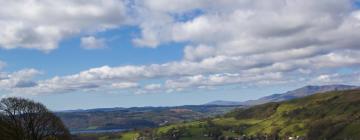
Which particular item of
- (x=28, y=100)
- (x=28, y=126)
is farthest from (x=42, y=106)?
(x=28, y=126)

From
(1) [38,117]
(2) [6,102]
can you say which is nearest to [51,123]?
(1) [38,117]

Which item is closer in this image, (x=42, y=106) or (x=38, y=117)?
(x=38, y=117)

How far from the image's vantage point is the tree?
8500cm

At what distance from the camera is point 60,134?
91.6 metres

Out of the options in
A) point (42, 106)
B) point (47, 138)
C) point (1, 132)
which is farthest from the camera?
point (42, 106)

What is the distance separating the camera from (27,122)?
86.4m

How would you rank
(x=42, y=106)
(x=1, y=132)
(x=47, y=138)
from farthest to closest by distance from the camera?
(x=42, y=106) → (x=47, y=138) → (x=1, y=132)

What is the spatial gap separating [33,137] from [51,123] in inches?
179

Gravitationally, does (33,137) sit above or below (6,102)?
below

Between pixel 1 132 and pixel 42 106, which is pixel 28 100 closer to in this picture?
pixel 42 106

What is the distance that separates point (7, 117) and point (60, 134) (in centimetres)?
970

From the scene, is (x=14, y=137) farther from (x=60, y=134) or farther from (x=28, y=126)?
(x=60, y=134)

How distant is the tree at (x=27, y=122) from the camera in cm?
8500

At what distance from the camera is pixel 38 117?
290 ft
